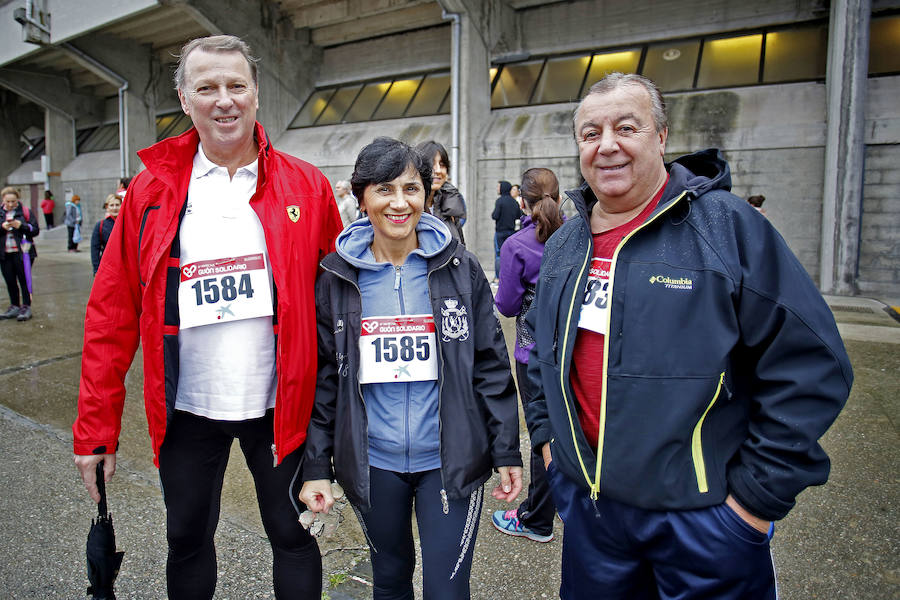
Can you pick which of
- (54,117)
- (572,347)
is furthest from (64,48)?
(572,347)

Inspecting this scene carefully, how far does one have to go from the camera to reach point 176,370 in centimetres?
205

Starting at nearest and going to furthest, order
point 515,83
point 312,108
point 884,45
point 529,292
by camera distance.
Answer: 1. point 529,292
2. point 884,45
3. point 515,83
4. point 312,108

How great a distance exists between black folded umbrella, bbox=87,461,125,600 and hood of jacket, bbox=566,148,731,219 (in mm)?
1940

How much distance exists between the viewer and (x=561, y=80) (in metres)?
14.5

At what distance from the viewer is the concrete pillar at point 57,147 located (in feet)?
82.6

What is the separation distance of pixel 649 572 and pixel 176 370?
165cm

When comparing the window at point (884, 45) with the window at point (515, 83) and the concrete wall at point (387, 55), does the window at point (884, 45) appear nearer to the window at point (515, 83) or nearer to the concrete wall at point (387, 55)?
the window at point (515, 83)

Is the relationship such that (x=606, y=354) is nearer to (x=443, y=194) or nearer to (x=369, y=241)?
(x=369, y=241)

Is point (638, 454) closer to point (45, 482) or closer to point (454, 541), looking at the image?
point (454, 541)

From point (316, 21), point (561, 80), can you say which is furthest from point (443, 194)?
point (316, 21)

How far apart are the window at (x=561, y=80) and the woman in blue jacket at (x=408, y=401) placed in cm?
1304

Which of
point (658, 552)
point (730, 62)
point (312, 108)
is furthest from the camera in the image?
point (312, 108)

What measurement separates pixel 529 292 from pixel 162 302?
1.75m

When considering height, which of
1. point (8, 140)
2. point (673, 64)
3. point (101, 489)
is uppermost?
point (8, 140)
